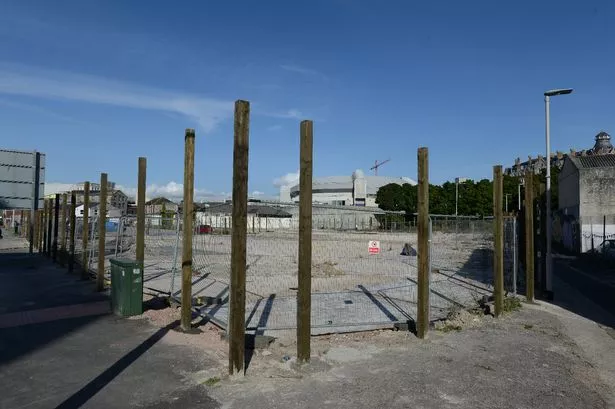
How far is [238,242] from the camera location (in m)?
6.33

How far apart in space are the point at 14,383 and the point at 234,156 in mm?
3977

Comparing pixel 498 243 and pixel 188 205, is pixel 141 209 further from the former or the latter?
pixel 498 243

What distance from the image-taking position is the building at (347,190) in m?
130

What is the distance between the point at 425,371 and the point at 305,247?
2.34 metres

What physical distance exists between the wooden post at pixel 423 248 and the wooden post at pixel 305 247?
7.76 ft

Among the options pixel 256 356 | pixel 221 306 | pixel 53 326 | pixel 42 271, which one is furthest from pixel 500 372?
pixel 42 271

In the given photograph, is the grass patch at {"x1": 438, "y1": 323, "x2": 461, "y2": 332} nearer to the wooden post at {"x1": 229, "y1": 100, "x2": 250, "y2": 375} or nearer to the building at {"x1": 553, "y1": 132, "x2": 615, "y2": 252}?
the wooden post at {"x1": 229, "y1": 100, "x2": 250, "y2": 375}

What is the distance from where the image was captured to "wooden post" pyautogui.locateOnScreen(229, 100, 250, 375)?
6246 millimetres

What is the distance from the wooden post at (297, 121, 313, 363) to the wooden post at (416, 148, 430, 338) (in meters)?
2.37

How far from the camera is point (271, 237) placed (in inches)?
563

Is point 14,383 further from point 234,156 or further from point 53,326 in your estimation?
point 234,156

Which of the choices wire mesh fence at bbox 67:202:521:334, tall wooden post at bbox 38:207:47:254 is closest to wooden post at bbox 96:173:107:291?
wire mesh fence at bbox 67:202:521:334

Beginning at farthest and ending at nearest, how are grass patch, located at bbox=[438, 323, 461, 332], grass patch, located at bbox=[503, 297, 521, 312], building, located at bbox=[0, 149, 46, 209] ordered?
1. building, located at bbox=[0, 149, 46, 209]
2. grass patch, located at bbox=[503, 297, 521, 312]
3. grass patch, located at bbox=[438, 323, 461, 332]

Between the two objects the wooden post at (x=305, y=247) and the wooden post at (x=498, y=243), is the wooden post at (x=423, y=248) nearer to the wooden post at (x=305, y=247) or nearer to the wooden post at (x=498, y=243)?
the wooden post at (x=305, y=247)
